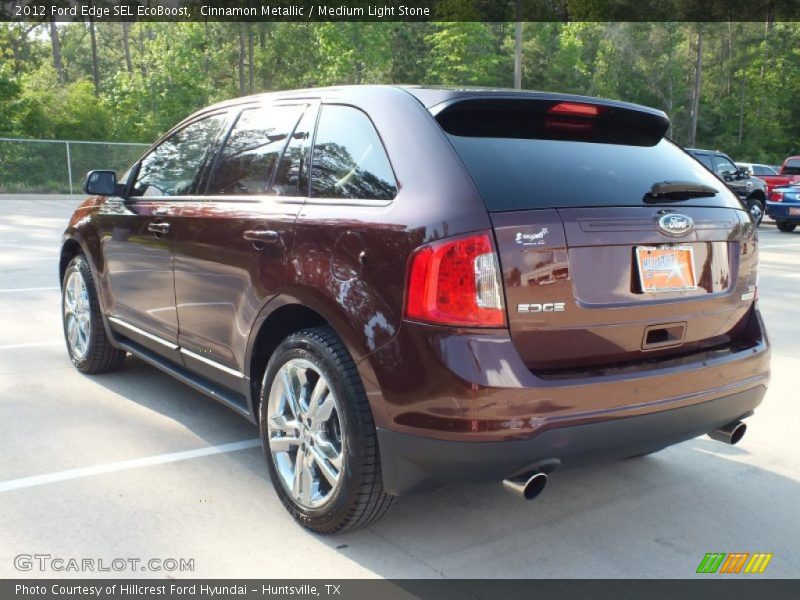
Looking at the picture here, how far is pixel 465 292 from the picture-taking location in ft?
8.55

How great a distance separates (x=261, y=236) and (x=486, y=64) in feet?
153

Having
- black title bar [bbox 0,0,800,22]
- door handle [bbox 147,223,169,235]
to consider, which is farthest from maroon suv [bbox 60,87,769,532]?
black title bar [bbox 0,0,800,22]

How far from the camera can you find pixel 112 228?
4766 mm

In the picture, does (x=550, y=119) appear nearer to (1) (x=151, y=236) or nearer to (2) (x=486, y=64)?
(1) (x=151, y=236)

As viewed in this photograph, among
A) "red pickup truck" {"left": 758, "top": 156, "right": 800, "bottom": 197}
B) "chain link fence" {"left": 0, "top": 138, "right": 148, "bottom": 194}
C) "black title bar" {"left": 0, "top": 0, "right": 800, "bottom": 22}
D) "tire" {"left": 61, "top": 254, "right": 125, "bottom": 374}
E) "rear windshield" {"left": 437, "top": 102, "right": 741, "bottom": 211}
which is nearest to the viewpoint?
"rear windshield" {"left": 437, "top": 102, "right": 741, "bottom": 211}

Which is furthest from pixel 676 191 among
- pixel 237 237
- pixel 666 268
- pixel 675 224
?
pixel 237 237

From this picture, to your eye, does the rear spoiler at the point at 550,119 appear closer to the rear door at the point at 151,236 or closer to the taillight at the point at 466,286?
the taillight at the point at 466,286

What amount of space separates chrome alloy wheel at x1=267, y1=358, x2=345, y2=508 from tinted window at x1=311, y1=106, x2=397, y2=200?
716 millimetres

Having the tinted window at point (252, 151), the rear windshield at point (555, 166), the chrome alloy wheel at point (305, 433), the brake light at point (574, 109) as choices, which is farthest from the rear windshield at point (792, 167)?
the chrome alloy wheel at point (305, 433)

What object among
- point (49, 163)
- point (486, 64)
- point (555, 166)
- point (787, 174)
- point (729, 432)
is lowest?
point (729, 432)

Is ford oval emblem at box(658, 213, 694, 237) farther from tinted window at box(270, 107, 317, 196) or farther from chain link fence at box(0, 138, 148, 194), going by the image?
chain link fence at box(0, 138, 148, 194)

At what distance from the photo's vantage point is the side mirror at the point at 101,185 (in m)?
4.72

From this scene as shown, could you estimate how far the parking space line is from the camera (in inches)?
141

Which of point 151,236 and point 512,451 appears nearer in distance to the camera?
point 512,451
